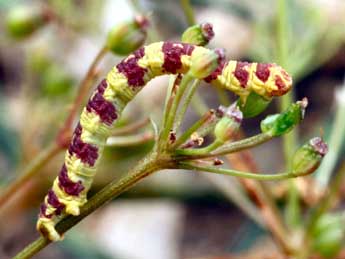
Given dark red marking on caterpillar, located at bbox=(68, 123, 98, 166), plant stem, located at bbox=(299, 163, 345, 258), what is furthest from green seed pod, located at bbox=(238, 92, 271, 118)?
plant stem, located at bbox=(299, 163, 345, 258)

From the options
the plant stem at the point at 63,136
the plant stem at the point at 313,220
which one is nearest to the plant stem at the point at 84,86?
the plant stem at the point at 63,136

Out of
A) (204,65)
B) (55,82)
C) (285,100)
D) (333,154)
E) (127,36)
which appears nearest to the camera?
(204,65)

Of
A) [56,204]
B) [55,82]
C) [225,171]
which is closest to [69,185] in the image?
[56,204]

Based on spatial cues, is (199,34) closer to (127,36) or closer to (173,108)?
(173,108)

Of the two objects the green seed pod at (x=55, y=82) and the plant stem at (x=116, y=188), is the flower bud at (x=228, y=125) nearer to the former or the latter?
the plant stem at (x=116, y=188)

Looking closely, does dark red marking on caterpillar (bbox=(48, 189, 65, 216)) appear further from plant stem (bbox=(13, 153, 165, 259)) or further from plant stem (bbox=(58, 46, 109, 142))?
plant stem (bbox=(58, 46, 109, 142))

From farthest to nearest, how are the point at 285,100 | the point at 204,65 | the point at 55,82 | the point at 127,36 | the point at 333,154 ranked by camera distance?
the point at 55,82 → the point at 333,154 → the point at 285,100 → the point at 127,36 → the point at 204,65

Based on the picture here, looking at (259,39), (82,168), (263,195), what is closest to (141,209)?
(259,39)
